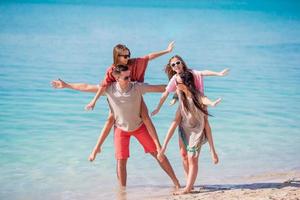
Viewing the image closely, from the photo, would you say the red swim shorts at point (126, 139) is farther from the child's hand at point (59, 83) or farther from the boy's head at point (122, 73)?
the child's hand at point (59, 83)

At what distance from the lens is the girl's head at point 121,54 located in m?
6.20

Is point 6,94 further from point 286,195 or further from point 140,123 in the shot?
point 286,195

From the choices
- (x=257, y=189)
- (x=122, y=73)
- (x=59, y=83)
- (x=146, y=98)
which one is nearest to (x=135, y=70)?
(x=122, y=73)

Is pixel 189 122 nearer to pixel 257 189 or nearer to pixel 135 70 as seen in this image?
pixel 135 70

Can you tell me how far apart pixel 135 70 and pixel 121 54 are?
0.25 m

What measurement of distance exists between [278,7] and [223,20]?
806 centimetres

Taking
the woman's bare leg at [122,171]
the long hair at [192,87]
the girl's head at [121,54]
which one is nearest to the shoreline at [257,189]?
the woman's bare leg at [122,171]

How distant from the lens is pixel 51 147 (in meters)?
8.55

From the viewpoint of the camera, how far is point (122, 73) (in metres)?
6.18

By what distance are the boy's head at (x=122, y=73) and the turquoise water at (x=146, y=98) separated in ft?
3.85

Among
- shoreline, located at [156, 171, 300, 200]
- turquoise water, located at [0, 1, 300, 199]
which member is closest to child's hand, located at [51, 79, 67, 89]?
turquoise water, located at [0, 1, 300, 199]

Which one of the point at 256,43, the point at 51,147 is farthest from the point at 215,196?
the point at 256,43

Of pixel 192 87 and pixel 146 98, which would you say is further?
pixel 146 98

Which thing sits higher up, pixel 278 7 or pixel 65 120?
pixel 278 7
